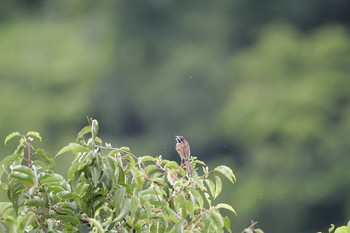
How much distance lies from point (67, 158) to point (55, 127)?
14.4 feet

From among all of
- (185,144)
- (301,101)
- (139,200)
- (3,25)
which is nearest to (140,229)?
(139,200)

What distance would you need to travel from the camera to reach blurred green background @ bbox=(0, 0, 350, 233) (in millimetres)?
19438

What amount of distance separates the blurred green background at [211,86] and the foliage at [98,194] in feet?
48.9

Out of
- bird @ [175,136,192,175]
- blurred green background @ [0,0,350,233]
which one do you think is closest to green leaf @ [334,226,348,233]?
bird @ [175,136,192,175]

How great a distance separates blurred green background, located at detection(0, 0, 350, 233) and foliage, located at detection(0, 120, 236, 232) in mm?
14904

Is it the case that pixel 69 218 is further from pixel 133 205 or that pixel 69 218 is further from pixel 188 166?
pixel 188 166

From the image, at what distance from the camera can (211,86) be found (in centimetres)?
2236

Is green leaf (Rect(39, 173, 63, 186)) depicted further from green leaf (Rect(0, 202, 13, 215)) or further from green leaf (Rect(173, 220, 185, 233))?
green leaf (Rect(173, 220, 185, 233))

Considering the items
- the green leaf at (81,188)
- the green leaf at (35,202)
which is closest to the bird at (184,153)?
the green leaf at (81,188)

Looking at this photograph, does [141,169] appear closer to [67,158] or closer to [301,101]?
Result: [67,158]

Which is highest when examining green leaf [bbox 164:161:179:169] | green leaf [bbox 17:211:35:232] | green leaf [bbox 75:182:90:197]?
green leaf [bbox 164:161:179:169]

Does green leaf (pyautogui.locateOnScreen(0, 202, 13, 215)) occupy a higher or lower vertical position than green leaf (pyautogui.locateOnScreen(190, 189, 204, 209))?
lower

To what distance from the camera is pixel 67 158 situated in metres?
16.7

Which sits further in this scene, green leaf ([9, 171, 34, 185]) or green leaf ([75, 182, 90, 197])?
green leaf ([75, 182, 90, 197])
